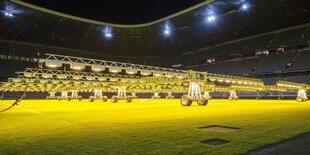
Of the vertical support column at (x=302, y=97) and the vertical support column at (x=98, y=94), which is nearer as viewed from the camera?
the vertical support column at (x=302, y=97)

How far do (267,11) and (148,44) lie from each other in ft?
146

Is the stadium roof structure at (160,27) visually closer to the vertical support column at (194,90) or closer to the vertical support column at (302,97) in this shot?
the vertical support column at (302,97)

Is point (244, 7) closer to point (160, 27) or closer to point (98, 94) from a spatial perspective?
point (160, 27)

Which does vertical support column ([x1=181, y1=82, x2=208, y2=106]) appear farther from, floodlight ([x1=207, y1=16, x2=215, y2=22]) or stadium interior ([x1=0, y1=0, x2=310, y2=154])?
floodlight ([x1=207, y1=16, x2=215, y2=22])

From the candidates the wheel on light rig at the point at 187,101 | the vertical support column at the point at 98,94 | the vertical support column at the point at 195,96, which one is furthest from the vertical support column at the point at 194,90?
the vertical support column at the point at 98,94

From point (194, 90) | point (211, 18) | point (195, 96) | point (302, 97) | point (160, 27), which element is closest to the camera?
point (195, 96)

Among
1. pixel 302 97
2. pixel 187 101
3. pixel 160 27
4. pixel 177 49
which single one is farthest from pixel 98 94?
pixel 302 97

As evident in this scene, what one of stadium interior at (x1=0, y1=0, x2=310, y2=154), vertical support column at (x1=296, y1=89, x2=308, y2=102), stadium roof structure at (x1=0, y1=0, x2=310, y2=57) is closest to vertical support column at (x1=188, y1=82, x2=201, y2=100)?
stadium interior at (x1=0, y1=0, x2=310, y2=154)

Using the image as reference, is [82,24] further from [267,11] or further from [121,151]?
[121,151]

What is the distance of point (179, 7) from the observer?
55.7m

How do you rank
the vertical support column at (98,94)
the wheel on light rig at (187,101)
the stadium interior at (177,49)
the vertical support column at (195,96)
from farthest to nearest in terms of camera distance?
1. the vertical support column at (98,94)
2. the stadium interior at (177,49)
3. the vertical support column at (195,96)
4. the wheel on light rig at (187,101)

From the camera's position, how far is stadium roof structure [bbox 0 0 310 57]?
5609cm

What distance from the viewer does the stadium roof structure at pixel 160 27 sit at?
5609 centimetres

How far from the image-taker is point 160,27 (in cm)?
7388
